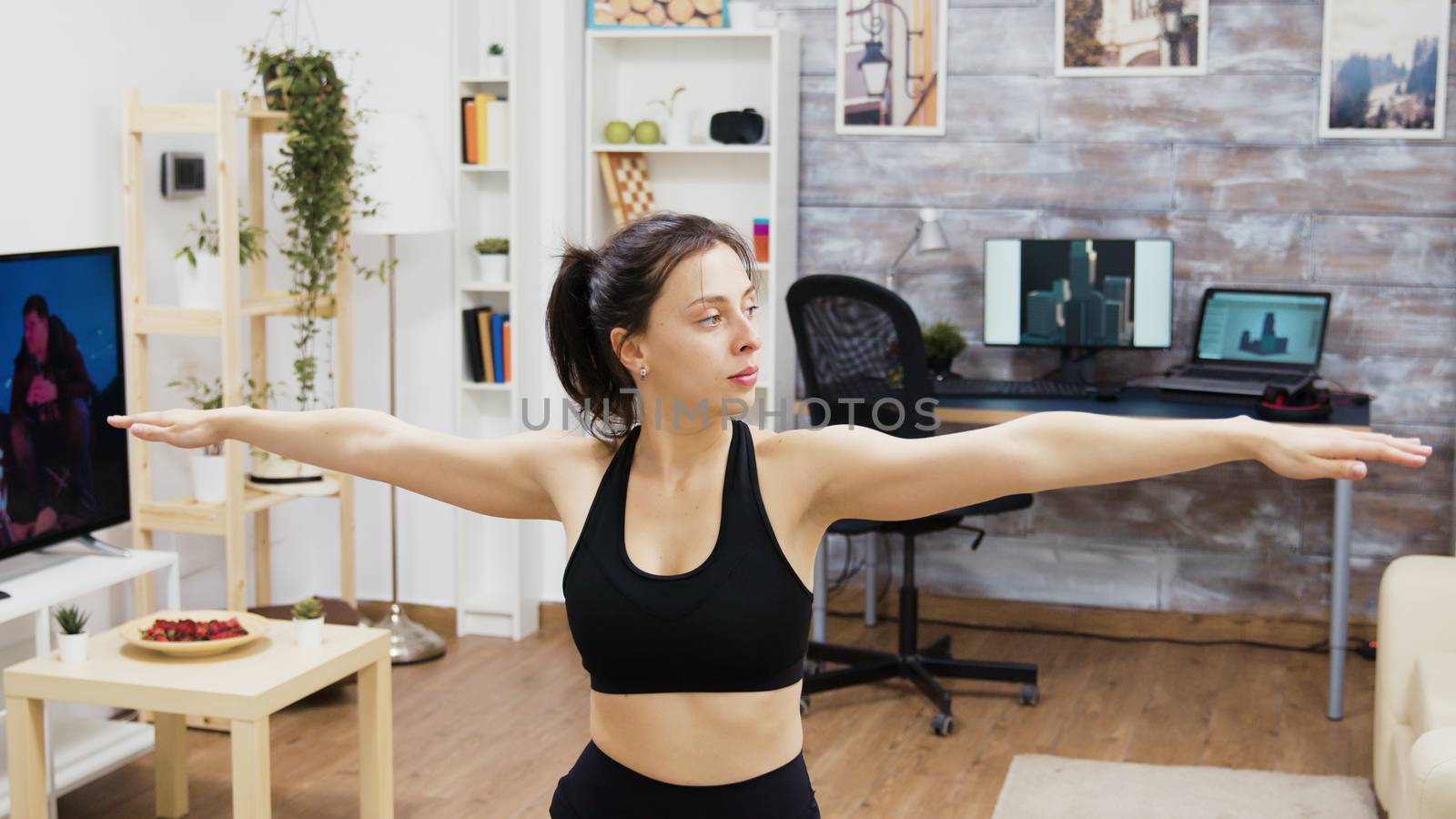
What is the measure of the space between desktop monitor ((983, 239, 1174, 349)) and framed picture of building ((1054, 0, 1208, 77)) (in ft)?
1.79

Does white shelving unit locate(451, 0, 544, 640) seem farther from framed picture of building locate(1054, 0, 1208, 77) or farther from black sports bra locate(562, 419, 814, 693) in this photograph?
black sports bra locate(562, 419, 814, 693)

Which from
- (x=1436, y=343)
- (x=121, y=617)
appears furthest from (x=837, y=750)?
(x=1436, y=343)

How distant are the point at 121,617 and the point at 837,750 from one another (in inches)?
73.3

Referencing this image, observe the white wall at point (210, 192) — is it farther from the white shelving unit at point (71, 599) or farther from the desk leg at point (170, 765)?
the desk leg at point (170, 765)

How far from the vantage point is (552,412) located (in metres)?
4.61

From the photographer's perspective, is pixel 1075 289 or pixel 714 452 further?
pixel 1075 289

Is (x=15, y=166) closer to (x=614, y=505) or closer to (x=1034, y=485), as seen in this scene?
(x=614, y=505)

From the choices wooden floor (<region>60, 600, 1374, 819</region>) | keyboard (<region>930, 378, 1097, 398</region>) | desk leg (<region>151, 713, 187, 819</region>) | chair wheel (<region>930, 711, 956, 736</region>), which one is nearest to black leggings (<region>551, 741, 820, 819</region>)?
wooden floor (<region>60, 600, 1374, 819</region>)

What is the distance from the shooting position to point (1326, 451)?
124 centimetres

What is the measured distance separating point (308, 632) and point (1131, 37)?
2.94m

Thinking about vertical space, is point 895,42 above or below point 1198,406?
above

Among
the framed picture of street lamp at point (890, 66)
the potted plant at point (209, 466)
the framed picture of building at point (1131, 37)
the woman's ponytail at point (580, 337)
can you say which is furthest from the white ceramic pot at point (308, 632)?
the framed picture of building at point (1131, 37)

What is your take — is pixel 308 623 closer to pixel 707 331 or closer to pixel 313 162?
pixel 313 162

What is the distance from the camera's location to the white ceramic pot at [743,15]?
14.9 feet
